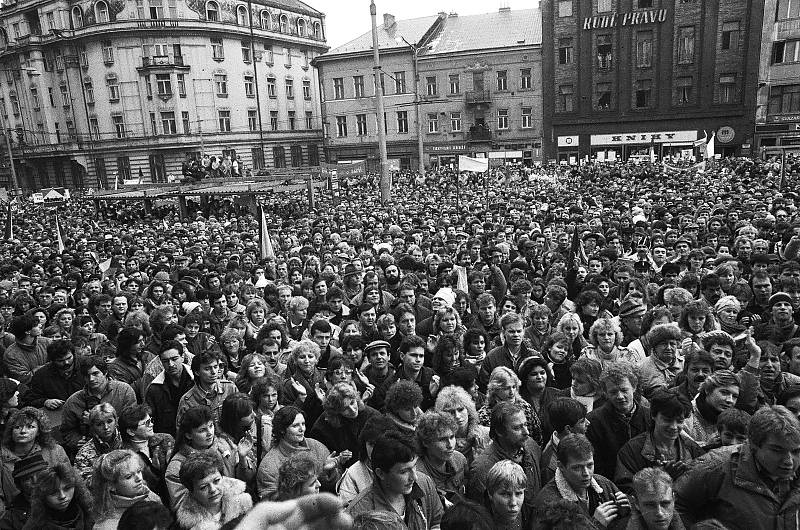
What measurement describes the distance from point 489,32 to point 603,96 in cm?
1093

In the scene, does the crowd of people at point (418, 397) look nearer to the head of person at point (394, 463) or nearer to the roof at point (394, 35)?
the head of person at point (394, 463)

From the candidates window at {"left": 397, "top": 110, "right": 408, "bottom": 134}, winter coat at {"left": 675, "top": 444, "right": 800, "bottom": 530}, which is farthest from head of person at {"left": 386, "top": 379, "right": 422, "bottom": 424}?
window at {"left": 397, "top": 110, "right": 408, "bottom": 134}

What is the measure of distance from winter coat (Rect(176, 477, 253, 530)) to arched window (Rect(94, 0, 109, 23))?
184ft

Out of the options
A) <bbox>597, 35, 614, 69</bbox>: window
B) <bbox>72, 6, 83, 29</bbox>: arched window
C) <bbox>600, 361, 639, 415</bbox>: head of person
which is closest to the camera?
<bbox>600, 361, 639, 415</bbox>: head of person

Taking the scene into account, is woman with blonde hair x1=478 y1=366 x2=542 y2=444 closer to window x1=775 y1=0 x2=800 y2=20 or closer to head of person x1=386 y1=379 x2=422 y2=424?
head of person x1=386 y1=379 x2=422 y2=424

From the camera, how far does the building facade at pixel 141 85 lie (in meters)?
49.9

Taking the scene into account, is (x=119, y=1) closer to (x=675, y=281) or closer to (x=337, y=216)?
(x=337, y=216)

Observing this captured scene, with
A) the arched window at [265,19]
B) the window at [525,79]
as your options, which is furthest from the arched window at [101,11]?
the window at [525,79]

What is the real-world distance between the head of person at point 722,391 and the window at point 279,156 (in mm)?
55685

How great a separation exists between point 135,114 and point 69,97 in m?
7.39

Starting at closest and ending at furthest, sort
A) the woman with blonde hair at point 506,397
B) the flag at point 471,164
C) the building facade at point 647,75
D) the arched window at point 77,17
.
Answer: the woman with blonde hair at point 506,397
the flag at point 471,164
the building facade at point 647,75
the arched window at point 77,17

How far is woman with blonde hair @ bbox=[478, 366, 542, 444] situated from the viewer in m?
4.15

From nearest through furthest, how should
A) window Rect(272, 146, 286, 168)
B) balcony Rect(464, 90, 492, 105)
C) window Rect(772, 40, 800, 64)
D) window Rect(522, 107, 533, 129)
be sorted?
window Rect(772, 40, 800, 64), window Rect(522, 107, 533, 129), balcony Rect(464, 90, 492, 105), window Rect(272, 146, 286, 168)

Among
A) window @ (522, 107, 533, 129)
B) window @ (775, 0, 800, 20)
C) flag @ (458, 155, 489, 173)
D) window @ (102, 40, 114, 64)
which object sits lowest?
flag @ (458, 155, 489, 173)
